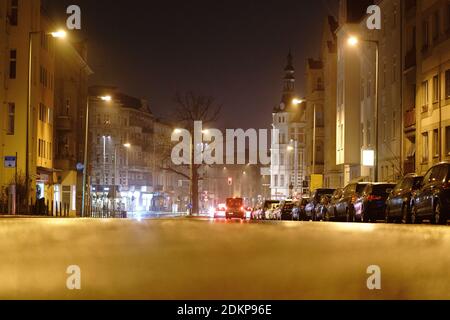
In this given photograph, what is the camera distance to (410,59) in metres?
62.9

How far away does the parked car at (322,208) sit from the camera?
4496 cm

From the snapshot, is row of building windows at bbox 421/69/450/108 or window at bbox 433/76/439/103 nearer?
row of building windows at bbox 421/69/450/108

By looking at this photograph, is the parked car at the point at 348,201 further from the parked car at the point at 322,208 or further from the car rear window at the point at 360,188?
the parked car at the point at 322,208

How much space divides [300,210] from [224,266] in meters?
41.1

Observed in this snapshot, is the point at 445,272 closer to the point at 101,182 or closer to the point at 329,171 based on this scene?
the point at 329,171

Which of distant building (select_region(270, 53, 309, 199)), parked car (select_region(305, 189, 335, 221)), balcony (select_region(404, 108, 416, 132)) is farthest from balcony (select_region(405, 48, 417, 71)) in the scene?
distant building (select_region(270, 53, 309, 199))

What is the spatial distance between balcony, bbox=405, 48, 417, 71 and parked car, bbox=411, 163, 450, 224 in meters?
31.9

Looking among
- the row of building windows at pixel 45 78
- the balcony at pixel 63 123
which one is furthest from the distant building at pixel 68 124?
the row of building windows at pixel 45 78

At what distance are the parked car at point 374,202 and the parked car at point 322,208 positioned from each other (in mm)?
5867

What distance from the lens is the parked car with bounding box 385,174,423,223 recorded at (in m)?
33.0

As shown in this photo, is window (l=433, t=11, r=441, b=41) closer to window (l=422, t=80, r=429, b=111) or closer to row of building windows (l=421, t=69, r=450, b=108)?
row of building windows (l=421, t=69, r=450, b=108)

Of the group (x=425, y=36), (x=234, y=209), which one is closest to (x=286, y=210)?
(x=425, y=36)

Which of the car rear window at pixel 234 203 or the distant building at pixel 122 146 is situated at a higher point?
the distant building at pixel 122 146
